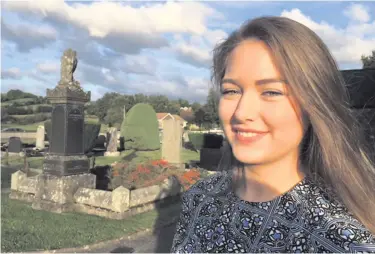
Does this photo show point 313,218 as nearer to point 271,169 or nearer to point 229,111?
point 271,169

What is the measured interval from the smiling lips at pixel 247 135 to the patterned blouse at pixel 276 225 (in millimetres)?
230

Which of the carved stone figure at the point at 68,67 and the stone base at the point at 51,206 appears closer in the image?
the stone base at the point at 51,206

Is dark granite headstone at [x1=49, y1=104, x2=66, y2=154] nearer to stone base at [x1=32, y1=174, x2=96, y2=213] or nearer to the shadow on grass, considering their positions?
stone base at [x1=32, y1=174, x2=96, y2=213]

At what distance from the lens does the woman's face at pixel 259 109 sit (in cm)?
113

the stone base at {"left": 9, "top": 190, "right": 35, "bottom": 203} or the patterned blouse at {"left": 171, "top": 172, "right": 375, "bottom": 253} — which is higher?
the patterned blouse at {"left": 171, "top": 172, "right": 375, "bottom": 253}

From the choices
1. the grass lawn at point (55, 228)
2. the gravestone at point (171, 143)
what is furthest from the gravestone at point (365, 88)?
the gravestone at point (171, 143)

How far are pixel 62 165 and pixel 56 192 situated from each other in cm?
63

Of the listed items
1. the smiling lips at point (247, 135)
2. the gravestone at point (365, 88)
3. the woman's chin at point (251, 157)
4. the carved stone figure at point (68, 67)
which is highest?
the carved stone figure at point (68, 67)

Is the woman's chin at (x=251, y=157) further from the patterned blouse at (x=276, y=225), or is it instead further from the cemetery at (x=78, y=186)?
the cemetery at (x=78, y=186)

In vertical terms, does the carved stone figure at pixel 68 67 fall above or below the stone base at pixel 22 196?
above

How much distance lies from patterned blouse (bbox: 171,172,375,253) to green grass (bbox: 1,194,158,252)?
4875mm

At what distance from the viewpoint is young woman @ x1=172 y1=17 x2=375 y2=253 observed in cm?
108

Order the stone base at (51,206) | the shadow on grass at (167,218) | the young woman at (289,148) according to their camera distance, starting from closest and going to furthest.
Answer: the young woman at (289,148), the shadow on grass at (167,218), the stone base at (51,206)

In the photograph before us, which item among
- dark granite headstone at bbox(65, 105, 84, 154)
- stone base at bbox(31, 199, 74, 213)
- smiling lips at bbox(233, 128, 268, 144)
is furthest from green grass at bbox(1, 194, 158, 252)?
smiling lips at bbox(233, 128, 268, 144)
